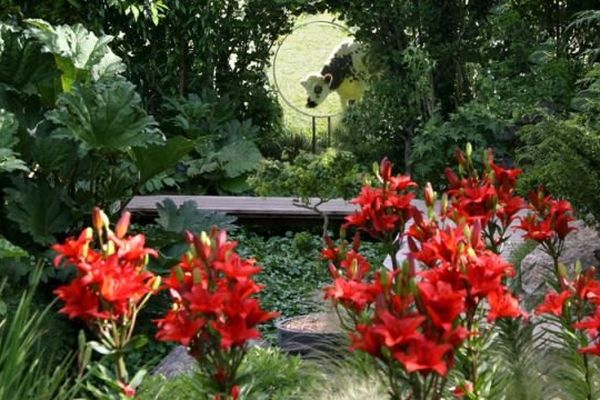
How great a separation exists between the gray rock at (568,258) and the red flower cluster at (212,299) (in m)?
2.61

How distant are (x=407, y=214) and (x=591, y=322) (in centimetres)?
95

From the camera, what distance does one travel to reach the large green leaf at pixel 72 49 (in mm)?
4660

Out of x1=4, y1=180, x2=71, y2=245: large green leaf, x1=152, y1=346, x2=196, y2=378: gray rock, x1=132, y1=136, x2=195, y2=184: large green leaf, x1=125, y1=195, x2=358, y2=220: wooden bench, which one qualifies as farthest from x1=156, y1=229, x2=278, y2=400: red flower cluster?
x1=125, y1=195, x2=358, y2=220: wooden bench

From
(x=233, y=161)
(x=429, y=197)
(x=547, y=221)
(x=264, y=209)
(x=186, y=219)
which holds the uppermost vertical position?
(x=429, y=197)

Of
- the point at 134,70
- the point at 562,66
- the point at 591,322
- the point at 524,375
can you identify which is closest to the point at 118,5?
the point at 134,70

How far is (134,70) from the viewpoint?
31.4 ft

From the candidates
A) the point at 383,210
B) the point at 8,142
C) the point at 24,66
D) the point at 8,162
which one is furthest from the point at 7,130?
the point at 383,210

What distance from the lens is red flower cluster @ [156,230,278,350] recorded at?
1.64m

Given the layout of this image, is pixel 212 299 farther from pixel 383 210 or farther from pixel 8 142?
pixel 8 142

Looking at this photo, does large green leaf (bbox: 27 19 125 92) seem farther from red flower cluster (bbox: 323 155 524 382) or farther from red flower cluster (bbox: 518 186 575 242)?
red flower cluster (bbox: 323 155 524 382)

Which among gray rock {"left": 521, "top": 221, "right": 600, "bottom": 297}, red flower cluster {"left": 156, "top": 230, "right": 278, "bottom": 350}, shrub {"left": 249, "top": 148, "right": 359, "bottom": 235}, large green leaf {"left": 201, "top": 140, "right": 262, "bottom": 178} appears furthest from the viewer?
large green leaf {"left": 201, "top": 140, "right": 262, "bottom": 178}

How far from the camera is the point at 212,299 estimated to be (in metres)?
1.63

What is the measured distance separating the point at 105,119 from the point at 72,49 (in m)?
0.57

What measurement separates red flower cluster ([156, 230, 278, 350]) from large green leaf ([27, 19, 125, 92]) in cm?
309
